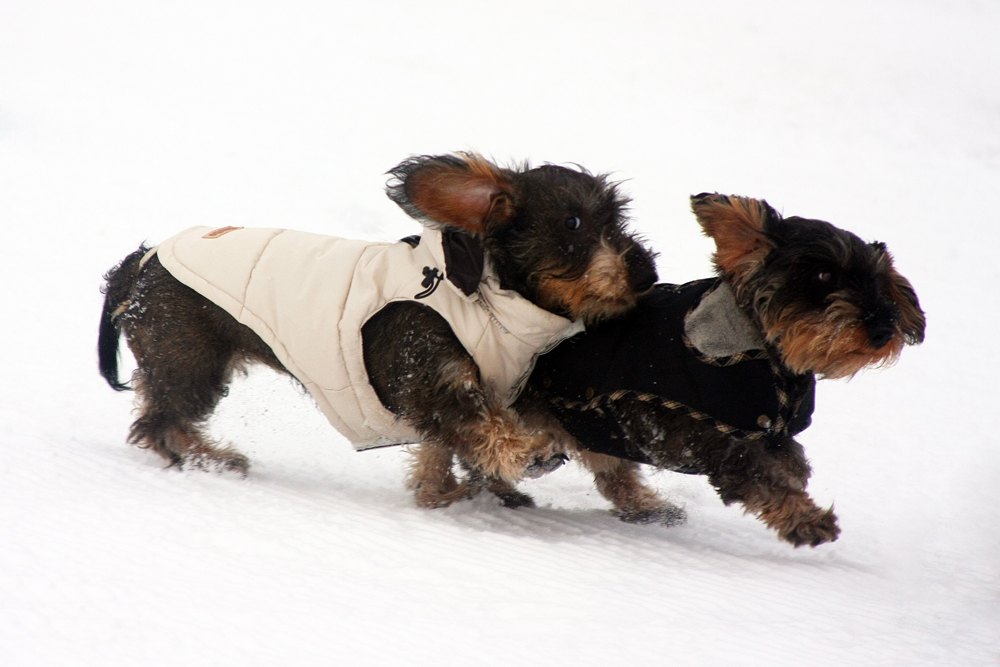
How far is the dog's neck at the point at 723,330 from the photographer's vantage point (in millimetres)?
3879

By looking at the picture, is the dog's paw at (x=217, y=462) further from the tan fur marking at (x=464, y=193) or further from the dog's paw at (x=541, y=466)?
the tan fur marking at (x=464, y=193)

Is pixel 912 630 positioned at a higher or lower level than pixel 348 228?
lower

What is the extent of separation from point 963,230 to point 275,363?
10.00 m

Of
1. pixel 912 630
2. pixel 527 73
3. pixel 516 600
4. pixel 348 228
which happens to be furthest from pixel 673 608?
pixel 527 73

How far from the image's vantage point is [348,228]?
34.5 feet

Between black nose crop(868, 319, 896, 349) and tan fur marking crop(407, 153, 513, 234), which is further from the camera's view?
tan fur marking crop(407, 153, 513, 234)

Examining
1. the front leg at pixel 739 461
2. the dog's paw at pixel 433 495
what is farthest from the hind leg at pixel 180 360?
the front leg at pixel 739 461

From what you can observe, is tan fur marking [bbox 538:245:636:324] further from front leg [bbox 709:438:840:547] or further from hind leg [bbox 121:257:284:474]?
hind leg [bbox 121:257:284:474]

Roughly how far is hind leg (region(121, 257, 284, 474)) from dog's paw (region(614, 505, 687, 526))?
7.16 ft

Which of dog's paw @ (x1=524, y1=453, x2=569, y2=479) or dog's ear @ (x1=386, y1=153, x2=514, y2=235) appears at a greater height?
dog's ear @ (x1=386, y1=153, x2=514, y2=235)

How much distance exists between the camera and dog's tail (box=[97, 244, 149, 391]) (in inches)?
199

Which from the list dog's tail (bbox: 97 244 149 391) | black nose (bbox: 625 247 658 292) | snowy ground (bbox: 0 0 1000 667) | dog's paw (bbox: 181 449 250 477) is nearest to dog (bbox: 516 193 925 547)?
black nose (bbox: 625 247 658 292)

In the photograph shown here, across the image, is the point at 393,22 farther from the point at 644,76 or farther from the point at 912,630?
the point at 912,630

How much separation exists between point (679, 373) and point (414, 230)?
25.1 feet
